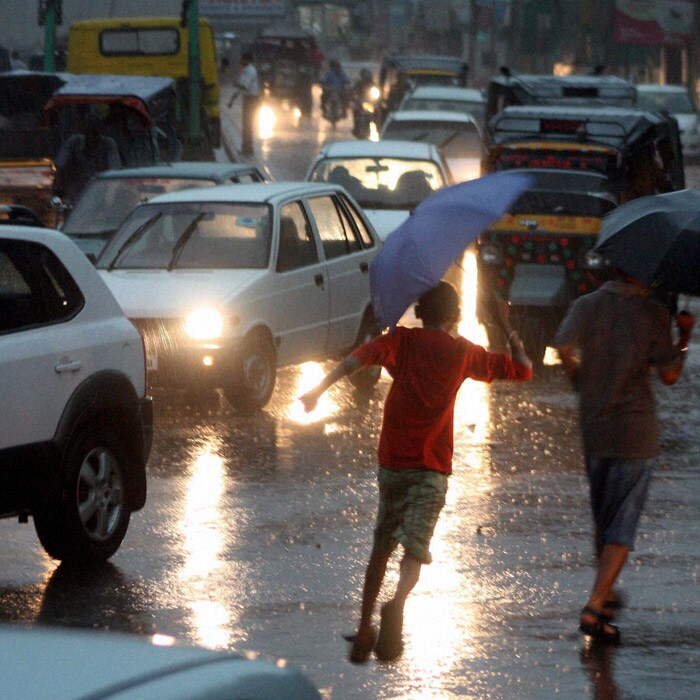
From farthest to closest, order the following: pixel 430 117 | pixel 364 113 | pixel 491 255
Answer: pixel 364 113 → pixel 430 117 → pixel 491 255

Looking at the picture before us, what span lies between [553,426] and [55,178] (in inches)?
345

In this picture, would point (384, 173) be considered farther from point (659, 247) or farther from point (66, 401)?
point (659, 247)

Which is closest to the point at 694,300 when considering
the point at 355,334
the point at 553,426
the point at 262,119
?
the point at 355,334

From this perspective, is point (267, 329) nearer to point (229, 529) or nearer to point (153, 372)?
point (153, 372)

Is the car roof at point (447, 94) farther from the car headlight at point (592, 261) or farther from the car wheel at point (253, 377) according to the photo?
the car wheel at point (253, 377)

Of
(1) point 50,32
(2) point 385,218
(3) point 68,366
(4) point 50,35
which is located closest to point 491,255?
(2) point 385,218

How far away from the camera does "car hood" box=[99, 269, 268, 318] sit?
38.9ft

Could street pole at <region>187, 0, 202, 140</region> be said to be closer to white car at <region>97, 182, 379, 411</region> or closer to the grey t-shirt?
white car at <region>97, 182, 379, 411</region>

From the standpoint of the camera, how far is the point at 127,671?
114 inches

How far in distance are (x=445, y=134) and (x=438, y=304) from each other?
2146 cm

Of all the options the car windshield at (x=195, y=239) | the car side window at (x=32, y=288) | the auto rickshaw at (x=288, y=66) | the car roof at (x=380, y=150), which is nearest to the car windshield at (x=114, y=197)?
the car windshield at (x=195, y=239)

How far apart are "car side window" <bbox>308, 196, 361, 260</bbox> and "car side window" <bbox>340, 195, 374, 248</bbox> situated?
0.12 m

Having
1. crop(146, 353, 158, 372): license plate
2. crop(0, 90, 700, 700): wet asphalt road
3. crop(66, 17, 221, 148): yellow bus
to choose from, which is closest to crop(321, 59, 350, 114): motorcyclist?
crop(66, 17, 221, 148): yellow bus

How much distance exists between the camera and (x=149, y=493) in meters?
9.51
